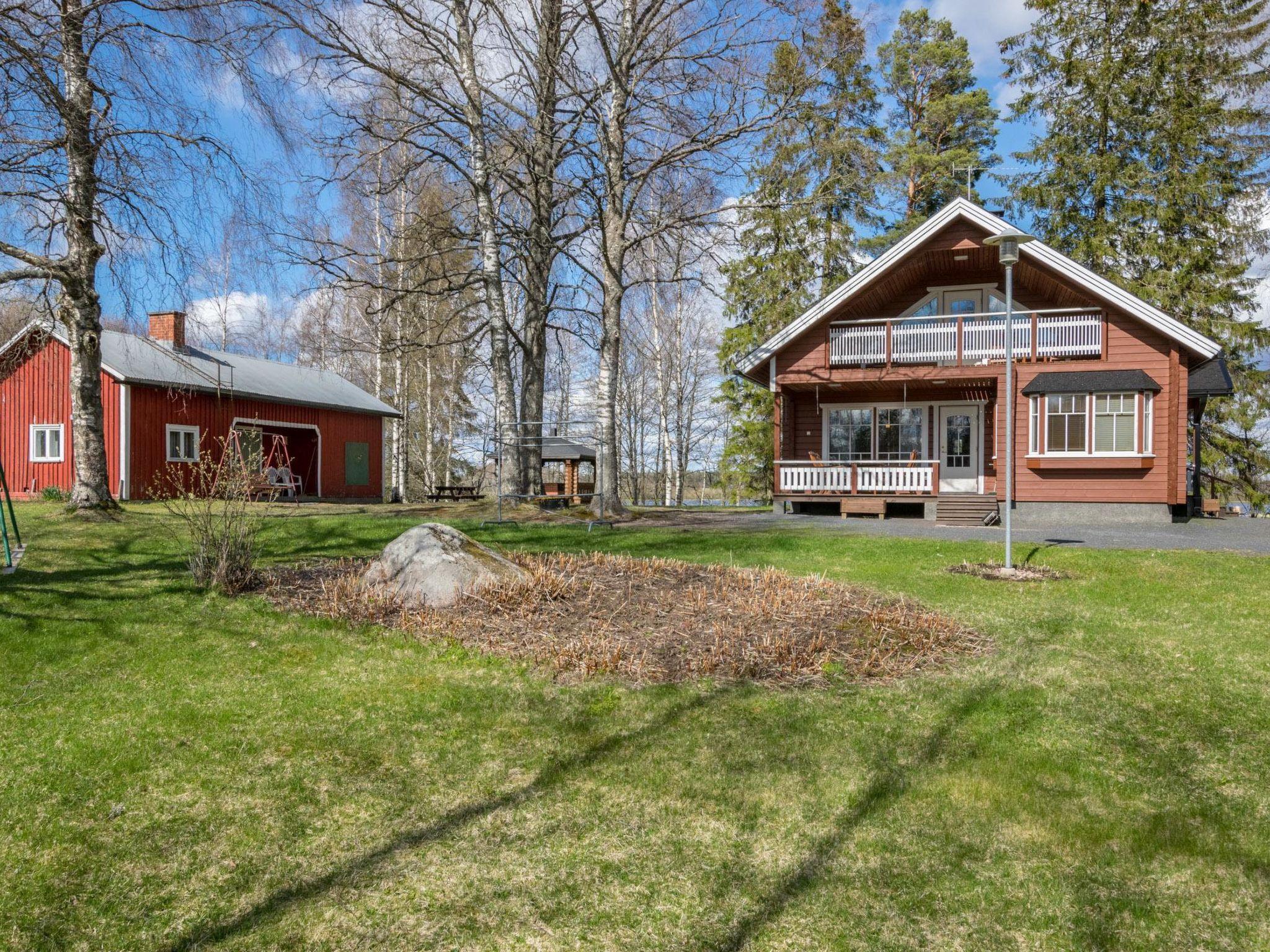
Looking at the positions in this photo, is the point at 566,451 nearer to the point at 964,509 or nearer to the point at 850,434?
the point at 850,434

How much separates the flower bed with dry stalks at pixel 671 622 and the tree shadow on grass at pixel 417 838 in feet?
3.11

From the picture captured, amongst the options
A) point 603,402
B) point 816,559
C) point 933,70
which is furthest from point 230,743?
point 933,70

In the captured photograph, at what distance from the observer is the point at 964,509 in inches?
637

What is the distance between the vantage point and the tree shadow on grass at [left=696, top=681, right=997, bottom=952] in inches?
104

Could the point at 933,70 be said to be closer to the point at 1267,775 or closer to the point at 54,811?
the point at 1267,775

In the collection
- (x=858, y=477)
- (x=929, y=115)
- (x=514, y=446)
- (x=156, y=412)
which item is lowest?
(x=858, y=477)

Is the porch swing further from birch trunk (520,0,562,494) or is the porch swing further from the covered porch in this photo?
the covered porch

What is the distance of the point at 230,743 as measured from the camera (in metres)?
4.00

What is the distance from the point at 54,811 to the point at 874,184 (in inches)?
1268

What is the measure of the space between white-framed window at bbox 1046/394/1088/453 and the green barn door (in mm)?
21097

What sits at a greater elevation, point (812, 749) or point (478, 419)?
point (478, 419)

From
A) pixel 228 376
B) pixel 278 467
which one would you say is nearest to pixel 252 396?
pixel 228 376

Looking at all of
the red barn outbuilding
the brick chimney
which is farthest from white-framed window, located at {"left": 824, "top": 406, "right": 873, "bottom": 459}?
the brick chimney

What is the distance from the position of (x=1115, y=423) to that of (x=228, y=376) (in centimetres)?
2345
